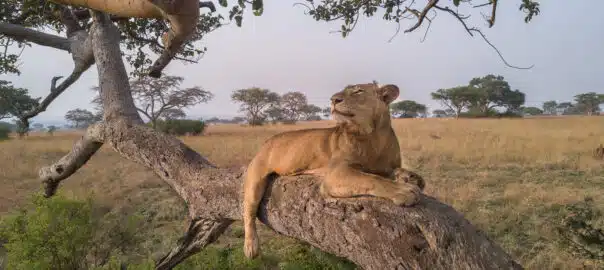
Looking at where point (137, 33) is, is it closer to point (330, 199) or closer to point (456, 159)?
point (330, 199)

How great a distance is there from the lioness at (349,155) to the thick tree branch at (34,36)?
3.35 m

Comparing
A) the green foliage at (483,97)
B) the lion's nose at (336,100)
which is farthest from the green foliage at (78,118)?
the lion's nose at (336,100)

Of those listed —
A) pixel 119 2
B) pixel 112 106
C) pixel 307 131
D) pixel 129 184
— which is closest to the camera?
pixel 119 2

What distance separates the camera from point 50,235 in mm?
4539

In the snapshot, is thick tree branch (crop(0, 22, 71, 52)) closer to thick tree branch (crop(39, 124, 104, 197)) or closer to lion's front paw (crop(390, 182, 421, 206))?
thick tree branch (crop(39, 124, 104, 197))

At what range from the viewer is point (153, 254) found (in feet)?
21.7

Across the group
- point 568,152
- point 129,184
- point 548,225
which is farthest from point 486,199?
point 129,184

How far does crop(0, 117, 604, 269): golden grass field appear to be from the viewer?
677 cm

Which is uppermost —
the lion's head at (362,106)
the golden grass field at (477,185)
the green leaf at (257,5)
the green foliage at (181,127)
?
the green leaf at (257,5)

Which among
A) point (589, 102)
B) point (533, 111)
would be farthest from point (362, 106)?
point (533, 111)

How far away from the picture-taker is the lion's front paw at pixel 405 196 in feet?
6.43

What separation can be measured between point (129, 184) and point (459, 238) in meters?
12.0

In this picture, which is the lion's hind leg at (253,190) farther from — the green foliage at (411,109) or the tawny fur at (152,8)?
the green foliage at (411,109)

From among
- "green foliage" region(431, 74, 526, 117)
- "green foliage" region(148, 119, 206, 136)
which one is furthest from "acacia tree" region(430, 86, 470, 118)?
"green foliage" region(148, 119, 206, 136)
